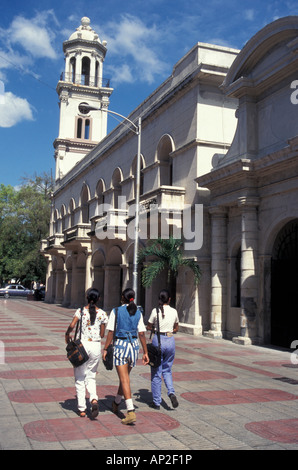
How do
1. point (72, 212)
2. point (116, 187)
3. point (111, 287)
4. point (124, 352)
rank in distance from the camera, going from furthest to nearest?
point (72, 212), point (116, 187), point (111, 287), point (124, 352)

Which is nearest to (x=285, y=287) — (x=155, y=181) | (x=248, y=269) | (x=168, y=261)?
(x=248, y=269)

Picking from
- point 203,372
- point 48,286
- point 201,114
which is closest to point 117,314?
point 203,372

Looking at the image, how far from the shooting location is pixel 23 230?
5059cm

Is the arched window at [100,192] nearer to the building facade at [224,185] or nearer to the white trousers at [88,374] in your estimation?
the building facade at [224,185]

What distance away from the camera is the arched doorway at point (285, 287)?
46.3ft

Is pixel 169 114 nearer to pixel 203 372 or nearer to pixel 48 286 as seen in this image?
pixel 203 372

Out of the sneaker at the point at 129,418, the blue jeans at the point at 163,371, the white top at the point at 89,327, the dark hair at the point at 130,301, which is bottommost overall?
the sneaker at the point at 129,418

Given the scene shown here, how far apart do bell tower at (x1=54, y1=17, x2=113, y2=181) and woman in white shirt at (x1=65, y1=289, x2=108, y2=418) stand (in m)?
39.5

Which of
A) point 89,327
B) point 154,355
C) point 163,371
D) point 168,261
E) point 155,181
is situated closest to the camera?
point 89,327

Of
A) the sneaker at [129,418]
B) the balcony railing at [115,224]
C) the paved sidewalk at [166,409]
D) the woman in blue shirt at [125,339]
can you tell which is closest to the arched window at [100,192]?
the balcony railing at [115,224]

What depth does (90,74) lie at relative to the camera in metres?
45.9

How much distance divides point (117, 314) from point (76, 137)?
42.4 meters

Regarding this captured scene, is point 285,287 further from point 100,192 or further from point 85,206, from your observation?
point 85,206

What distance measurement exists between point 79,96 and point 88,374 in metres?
42.9
